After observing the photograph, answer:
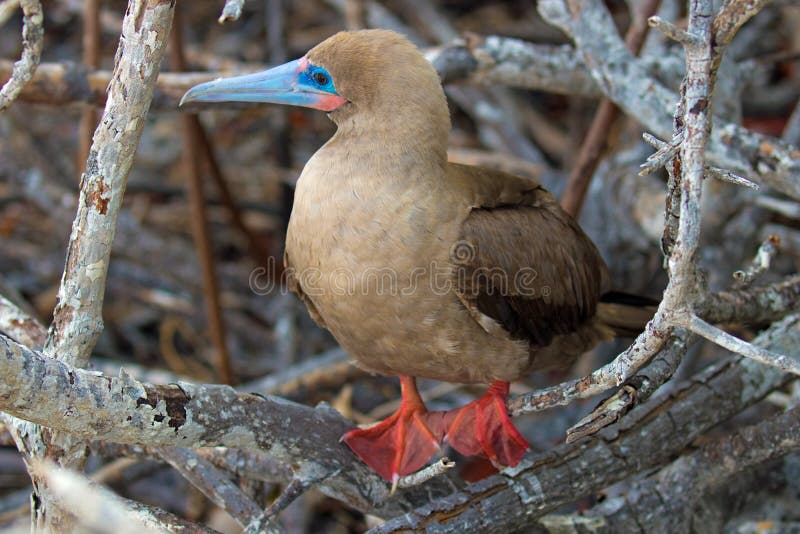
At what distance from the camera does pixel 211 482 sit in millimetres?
2664

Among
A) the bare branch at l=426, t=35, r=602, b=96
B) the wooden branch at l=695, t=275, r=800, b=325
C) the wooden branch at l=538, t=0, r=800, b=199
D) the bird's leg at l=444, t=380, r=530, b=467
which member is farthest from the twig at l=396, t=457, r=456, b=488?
the bare branch at l=426, t=35, r=602, b=96

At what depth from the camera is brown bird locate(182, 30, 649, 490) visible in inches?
108

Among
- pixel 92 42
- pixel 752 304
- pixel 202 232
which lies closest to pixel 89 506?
pixel 752 304

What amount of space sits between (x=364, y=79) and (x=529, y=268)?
2.66 feet

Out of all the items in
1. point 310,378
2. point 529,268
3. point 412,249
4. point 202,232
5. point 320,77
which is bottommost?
point 310,378

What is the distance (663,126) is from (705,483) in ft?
4.19

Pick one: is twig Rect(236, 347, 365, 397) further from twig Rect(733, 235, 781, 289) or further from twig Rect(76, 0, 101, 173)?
twig Rect(733, 235, 781, 289)

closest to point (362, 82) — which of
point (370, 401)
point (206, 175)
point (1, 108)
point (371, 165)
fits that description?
point (371, 165)

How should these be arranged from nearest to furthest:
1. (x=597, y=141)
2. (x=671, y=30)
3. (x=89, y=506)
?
(x=89, y=506), (x=671, y=30), (x=597, y=141)

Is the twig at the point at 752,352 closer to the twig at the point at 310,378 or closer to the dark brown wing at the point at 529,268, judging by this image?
the dark brown wing at the point at 529,268

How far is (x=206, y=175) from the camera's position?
19.1ft

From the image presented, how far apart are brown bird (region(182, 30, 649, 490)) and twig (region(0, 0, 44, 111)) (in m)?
0.47

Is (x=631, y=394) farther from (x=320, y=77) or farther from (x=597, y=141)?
(x=597, y=141)

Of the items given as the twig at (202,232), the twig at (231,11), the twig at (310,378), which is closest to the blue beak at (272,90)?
the twig at (231,11)
